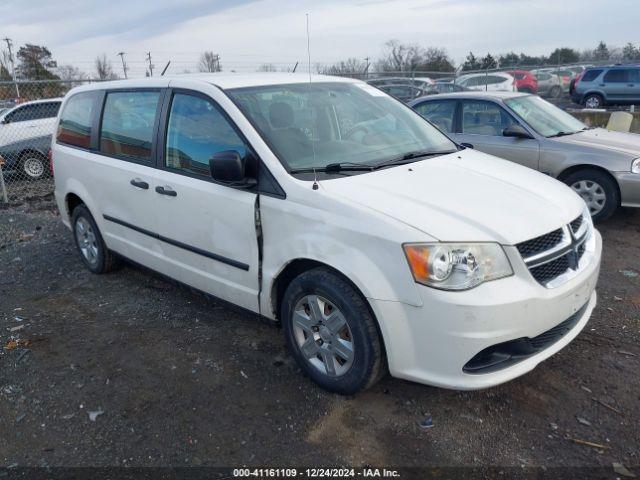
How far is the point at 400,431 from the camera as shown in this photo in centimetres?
282

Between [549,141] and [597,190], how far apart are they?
2.58ft

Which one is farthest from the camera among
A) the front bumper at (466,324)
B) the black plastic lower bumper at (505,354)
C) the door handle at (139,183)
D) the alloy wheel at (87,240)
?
the alloy wheel at (87,240)

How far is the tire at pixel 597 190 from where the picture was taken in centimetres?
597

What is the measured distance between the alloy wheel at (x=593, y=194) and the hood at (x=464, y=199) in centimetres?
297

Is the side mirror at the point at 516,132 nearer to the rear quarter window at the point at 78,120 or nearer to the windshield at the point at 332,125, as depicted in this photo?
the windshield at the point at 332,125

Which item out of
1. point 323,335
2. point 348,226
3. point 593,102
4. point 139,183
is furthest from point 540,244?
point 593,102

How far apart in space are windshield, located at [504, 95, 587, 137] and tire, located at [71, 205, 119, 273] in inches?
199

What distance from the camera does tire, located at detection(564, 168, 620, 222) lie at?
5973 millimetres

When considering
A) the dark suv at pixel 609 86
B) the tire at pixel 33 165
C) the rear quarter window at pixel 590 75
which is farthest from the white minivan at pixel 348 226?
the rear quarter window at pixel 590 75

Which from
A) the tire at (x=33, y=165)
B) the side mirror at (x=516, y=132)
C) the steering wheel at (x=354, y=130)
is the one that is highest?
the steering wheel at (x=354, y=130)

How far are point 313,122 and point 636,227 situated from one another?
448 cm

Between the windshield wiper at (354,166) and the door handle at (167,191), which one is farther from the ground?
the windshield wiper at (354,166)

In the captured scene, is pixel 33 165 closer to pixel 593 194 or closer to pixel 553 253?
pixel 593 194

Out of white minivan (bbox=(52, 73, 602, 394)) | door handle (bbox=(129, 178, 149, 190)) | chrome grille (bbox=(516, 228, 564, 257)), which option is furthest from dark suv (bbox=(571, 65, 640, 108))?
door handle (bbox=(129, 178, 149, 190))
